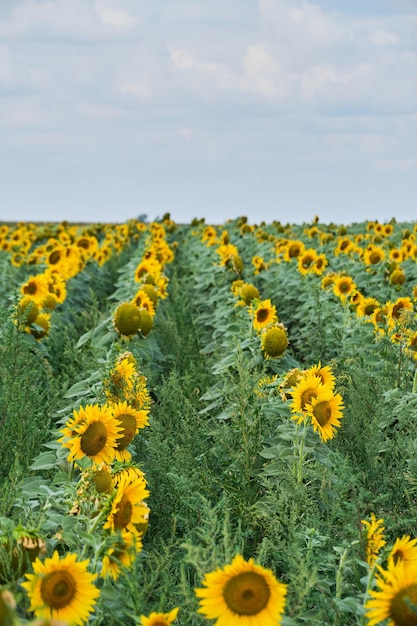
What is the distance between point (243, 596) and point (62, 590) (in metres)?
0.45

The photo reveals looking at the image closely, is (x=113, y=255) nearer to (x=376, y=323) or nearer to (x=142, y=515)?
(x=376, y=323)

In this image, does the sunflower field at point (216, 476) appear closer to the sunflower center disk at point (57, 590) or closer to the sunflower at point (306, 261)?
the sunflower center disk at point (57, 590)

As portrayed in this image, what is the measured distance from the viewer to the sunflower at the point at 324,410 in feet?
10.6

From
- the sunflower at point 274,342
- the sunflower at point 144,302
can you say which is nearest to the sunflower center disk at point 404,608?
the sunflower at point 274,342

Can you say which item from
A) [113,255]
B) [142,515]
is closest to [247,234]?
[113,255]

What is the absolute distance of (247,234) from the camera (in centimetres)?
1628

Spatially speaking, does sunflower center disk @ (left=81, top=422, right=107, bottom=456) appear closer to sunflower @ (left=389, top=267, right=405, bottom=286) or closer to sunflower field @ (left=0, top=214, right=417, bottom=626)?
sunflower field @ (left=0, top=214, right=417, bottom=626)

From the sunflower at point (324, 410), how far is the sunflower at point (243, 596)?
1378 millimetres

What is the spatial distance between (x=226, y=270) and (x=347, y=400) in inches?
196

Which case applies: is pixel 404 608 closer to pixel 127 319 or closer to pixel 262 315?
pixel 262 315

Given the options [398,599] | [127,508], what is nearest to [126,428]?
[127,508]

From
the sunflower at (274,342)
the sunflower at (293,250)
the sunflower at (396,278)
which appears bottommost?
the sunflower at (274,342)

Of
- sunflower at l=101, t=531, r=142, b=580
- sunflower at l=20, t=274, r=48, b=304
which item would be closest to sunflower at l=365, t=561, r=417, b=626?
sunflower at l=101, t=531, r=142, b=580

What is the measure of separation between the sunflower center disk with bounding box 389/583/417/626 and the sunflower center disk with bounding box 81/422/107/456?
4.30 ft
